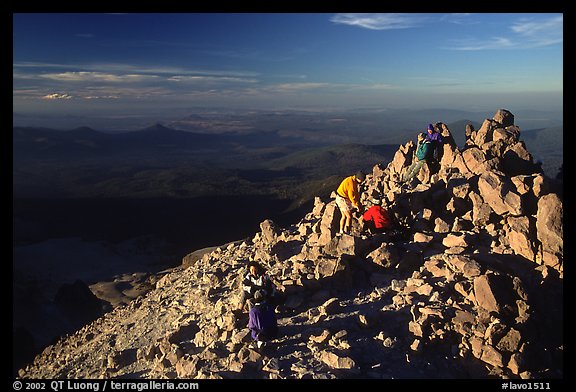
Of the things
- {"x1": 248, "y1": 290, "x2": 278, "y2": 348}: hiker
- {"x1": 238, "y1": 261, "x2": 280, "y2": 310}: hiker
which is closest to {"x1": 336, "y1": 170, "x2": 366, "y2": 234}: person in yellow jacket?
{"x1": 238, "y1": 261, "x2": 280, "y2": 310}: hiker

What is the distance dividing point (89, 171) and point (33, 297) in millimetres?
61976

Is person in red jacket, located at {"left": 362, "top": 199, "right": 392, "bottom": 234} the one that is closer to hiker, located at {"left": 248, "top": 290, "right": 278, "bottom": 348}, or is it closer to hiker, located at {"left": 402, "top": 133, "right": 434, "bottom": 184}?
hiker, located at {"left": 402, "top": 133, "right": 434, "bottom": 184}

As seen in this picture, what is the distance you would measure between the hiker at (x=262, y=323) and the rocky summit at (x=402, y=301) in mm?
196

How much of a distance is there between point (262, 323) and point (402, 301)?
266 centimetres

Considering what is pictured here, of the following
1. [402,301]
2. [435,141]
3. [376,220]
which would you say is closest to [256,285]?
[402,301]

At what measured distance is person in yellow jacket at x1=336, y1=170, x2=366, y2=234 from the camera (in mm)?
9336

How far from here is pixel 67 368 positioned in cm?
945

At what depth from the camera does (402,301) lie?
24.9 feet

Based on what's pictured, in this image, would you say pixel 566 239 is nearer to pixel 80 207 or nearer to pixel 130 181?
pixel 80 207

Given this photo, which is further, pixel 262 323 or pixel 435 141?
pixel 435 141

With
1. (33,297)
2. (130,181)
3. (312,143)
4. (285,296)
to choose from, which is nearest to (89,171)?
(130,181)

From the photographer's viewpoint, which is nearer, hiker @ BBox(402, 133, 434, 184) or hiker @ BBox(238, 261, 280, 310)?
hiker @ BBox(238, 261, 280, 310)

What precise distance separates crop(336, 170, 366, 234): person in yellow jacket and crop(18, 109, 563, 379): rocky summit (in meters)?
0.34

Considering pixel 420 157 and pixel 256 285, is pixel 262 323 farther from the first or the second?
pixel 420 157
